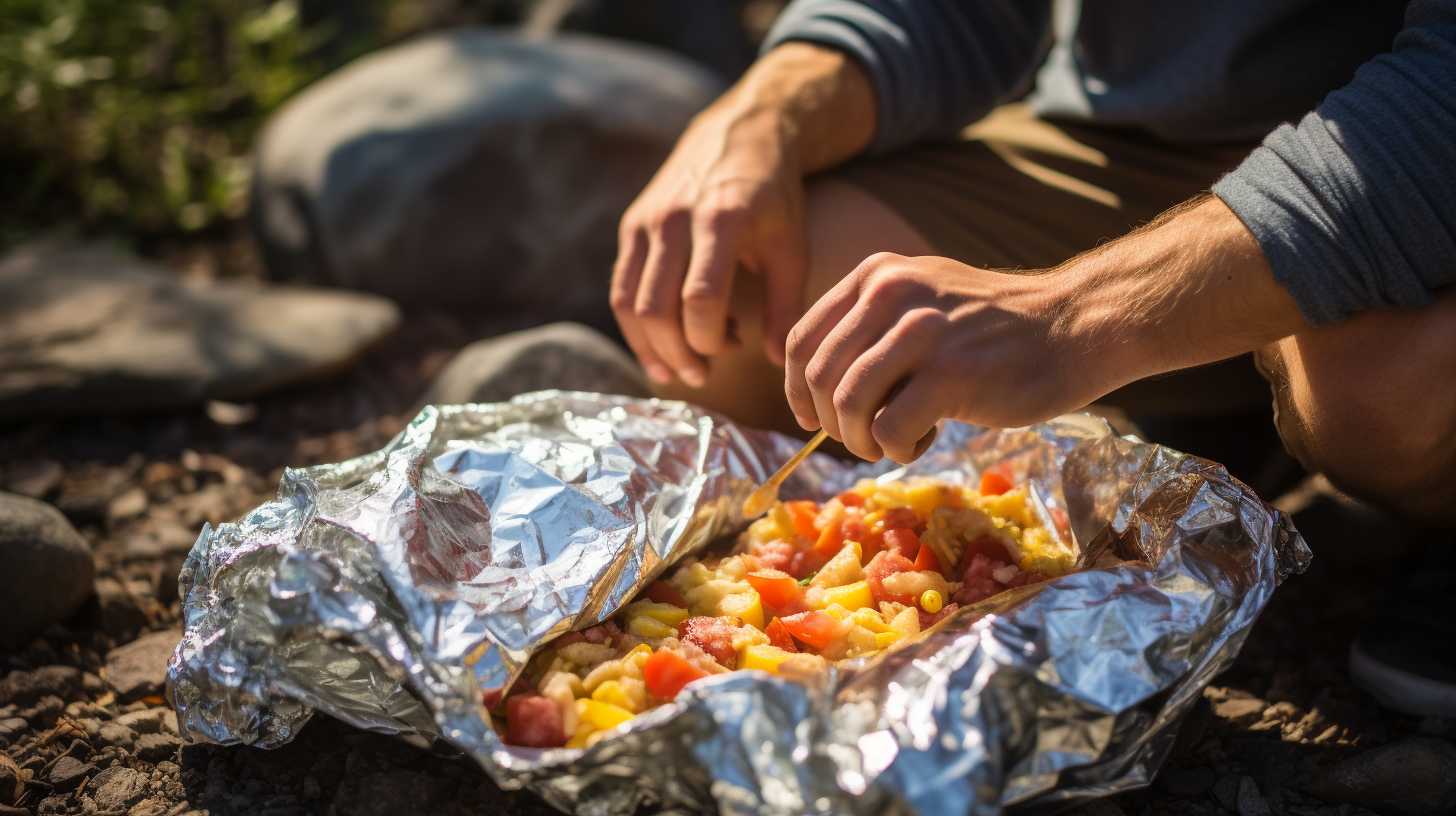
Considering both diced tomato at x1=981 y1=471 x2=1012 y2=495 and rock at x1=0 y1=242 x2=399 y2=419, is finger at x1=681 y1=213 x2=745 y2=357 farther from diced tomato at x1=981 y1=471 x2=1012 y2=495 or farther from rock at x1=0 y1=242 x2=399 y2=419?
rock at x1=0 y1=242 x2=399 y2=419

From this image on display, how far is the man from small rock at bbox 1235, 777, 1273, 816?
32 centimetres

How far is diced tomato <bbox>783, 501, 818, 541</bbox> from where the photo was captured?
1903mm

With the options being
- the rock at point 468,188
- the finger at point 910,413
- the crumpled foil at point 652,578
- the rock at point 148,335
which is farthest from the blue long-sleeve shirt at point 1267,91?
the rock at point 148,335

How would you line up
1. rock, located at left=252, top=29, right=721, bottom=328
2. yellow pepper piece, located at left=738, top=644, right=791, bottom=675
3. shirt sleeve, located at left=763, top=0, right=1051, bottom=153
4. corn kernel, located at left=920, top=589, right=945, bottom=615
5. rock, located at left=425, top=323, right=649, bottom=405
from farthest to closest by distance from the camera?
rock, located at left=252, top=29, right=721, bottom=328
rock, located at left=425, top=323, right=649, bottom=405
shirt sleeve, located at left=763, top=0, right=1051, bottom=153
corn kernel, located at left=920, top=589, right=945, bottom=615
yellow pepper piece, located at left=738, top=644, right=791, bottom=675

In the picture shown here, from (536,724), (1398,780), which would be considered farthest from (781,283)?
(1398,780)

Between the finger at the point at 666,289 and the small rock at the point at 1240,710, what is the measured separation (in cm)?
101

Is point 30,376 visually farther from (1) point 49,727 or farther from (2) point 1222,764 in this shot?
(2) point 1222,764

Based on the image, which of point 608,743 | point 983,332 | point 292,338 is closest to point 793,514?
point 983,332

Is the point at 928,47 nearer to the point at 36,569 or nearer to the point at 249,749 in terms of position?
the point at 249,749

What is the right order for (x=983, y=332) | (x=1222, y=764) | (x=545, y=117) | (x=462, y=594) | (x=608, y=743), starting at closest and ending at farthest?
1. (x=608, y=743)
2. (x=983, y=332)
3. (x=462, y=594)
4. (x=1222, y=764)
5. (x=545, y=117)

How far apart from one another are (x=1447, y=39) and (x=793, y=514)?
43.0 inches

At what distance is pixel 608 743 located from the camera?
1.31 m

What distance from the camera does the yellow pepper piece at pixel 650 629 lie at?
1655 millimetres

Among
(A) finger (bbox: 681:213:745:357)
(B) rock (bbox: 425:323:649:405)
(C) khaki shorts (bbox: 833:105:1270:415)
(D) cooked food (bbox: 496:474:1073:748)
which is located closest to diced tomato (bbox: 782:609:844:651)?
(D) cooked food (bbox: 496:474:1073:748)
